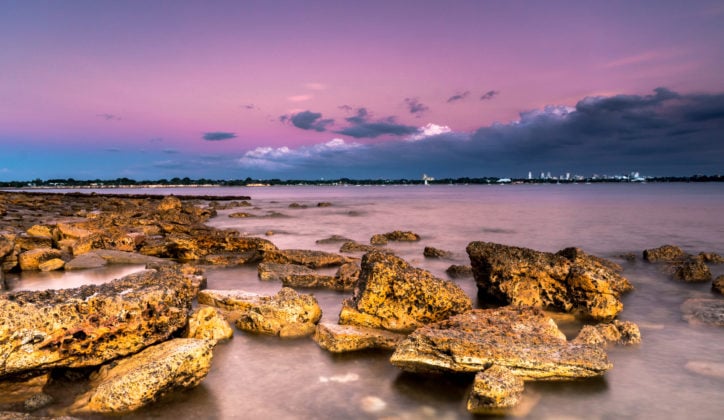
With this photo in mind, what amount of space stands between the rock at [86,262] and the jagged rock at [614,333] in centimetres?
1193

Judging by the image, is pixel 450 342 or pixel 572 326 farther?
pixel 572 326

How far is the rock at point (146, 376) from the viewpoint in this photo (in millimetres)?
4602

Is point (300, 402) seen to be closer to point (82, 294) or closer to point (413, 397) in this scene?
point (413, 397)

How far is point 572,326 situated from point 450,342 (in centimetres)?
373

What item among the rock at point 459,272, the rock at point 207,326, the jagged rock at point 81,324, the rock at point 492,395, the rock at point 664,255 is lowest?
the rock at point 664,255

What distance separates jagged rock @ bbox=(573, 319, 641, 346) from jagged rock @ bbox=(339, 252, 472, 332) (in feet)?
6.07

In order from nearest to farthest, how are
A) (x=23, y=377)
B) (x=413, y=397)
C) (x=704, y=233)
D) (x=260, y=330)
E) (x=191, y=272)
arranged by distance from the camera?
(x=23, y=377) < (x=413, y=397) < (x=260, y=330) < (x=191, y=272) < (x=704, y=233)

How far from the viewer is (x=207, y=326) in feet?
21.6

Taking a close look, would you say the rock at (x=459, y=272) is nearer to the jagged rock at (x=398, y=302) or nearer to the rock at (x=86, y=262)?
the jagged rock at (x=398, y=302)

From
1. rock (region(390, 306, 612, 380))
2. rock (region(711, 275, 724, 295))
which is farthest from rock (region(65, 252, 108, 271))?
rock (region(711, 275, 724, 295))

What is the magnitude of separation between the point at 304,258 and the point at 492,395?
339 inches

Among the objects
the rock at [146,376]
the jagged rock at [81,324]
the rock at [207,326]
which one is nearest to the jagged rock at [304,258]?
the rock at [207,326]

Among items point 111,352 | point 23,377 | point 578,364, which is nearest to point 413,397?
point 578,364

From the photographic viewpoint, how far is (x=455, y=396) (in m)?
5.20
